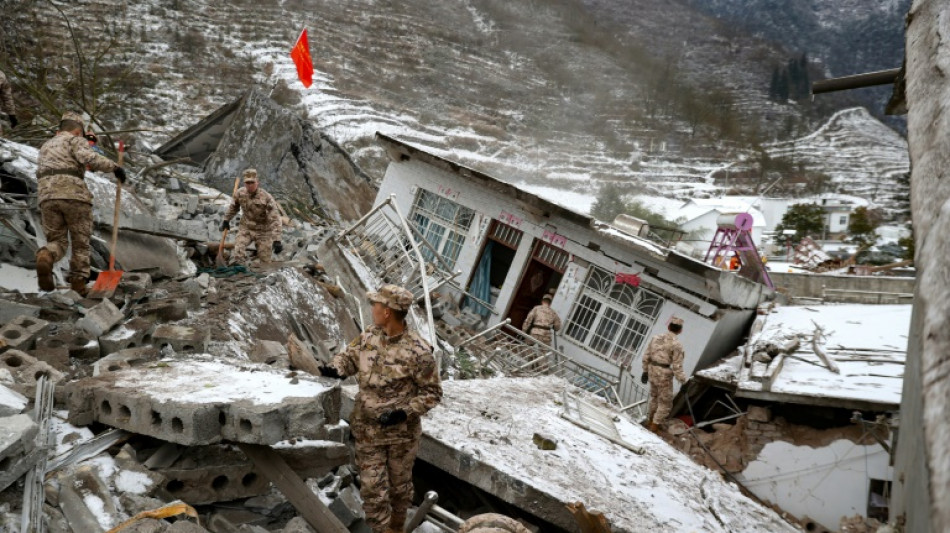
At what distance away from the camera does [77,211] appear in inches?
228

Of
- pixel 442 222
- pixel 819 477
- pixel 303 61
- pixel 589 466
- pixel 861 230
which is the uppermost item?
pixel 861 230

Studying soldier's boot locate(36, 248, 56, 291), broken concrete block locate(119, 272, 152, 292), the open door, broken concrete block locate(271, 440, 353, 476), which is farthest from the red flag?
broken concrete block locate(271, 440, 353, 476)

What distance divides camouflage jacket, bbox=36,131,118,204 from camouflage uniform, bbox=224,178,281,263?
228 cm

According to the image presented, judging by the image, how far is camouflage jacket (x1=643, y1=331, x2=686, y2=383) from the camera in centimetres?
848

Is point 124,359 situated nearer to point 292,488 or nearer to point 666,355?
point 292,488

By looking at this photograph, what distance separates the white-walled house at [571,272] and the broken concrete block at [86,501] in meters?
9.09

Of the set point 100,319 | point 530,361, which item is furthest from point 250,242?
point 530,361

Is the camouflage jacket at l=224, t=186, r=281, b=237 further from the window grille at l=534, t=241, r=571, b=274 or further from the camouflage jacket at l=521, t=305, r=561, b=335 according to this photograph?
the window grille at l=534, t=241, r=571, b=274

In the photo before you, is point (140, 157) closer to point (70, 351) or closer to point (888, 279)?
point (70, 351)

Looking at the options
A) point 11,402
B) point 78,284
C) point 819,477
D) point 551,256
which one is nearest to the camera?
point 11,402

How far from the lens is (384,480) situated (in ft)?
12.3

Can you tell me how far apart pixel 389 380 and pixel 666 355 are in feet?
19.1

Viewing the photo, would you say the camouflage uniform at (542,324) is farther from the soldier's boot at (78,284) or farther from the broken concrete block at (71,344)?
the broken concrete block at (71,344)

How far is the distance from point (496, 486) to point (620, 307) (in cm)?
813
